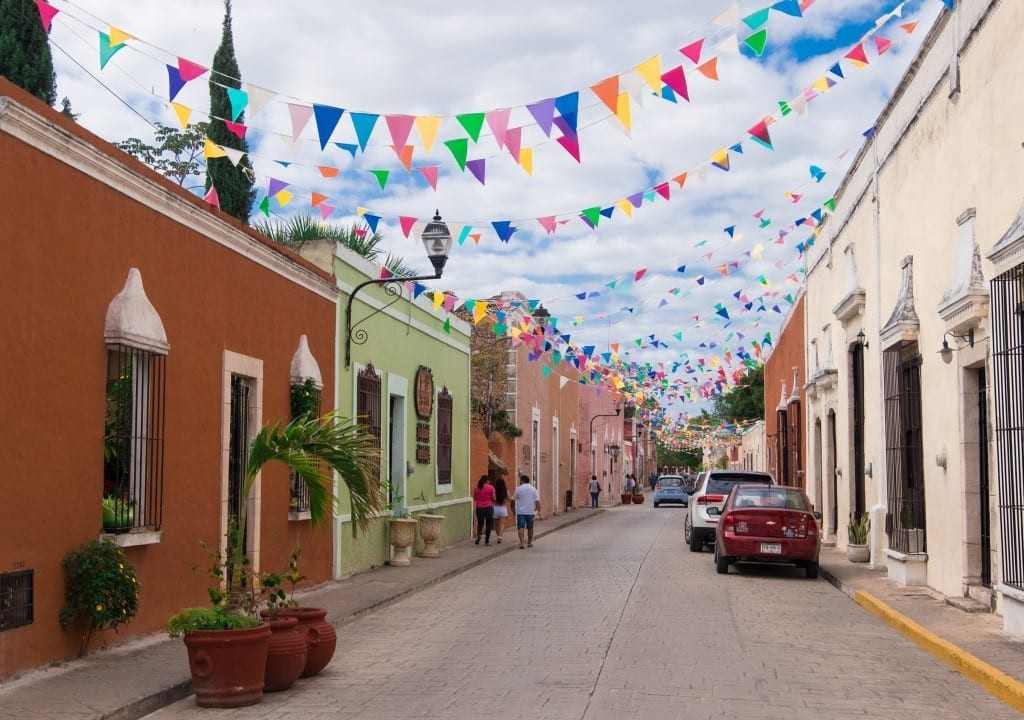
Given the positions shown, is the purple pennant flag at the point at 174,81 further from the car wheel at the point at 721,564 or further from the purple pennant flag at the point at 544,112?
the car wheel at the point at 721,564

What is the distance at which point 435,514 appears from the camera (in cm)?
2178

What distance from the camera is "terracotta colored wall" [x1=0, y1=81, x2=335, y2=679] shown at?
7996 millimetres

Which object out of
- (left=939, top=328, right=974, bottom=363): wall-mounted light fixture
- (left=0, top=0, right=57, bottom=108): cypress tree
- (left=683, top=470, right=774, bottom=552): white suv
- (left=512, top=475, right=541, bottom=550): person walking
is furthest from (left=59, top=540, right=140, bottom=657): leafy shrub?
(left=512, top=475, right=541, bottom=550): person walking

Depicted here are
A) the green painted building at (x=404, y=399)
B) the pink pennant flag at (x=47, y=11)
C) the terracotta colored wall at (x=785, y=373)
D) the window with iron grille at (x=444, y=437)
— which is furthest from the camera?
the terracotta colored wall at (x=785, y=373)

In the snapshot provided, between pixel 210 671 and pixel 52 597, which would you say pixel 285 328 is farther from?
pixel 210 671

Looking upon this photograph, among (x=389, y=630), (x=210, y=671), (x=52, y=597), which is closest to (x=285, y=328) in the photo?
(x=389, y=630)

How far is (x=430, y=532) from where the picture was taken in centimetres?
2022

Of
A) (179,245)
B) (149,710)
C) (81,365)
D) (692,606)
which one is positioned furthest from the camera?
(692,606)

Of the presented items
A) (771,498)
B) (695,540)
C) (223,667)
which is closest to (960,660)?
(223,667)

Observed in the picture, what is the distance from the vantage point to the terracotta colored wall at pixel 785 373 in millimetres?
27406

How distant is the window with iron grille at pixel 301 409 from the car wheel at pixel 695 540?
9921 millimetres

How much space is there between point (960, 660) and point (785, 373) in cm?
2286

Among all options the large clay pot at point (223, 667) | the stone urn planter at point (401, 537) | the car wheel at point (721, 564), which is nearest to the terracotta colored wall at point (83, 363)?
the large clay pot at point (223, 667)

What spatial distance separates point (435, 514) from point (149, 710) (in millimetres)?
14252
